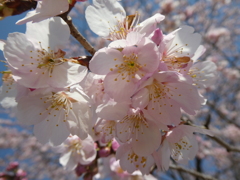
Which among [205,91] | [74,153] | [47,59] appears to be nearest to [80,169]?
[74,153]

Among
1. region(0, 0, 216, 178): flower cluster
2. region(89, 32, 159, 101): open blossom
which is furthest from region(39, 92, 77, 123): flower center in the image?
region(89, 32, 159, 101): open blossom

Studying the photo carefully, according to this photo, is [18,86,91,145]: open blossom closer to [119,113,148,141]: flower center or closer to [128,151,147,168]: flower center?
[119,113,148,141]: flower center

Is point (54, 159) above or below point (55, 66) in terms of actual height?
below

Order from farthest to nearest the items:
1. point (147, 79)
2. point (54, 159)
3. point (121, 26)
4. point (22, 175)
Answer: point (54, 159)
point (22, 175)
point (121, 26)
point (147, 79)

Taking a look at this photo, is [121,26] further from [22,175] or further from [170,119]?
[22,175]

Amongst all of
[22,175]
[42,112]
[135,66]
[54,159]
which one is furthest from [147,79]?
[54,159]

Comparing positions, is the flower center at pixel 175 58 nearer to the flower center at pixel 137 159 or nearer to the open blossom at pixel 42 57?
the open blossom at pixel 42 57

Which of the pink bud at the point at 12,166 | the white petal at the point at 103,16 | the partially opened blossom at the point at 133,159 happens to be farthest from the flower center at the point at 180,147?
the pink bud at the point at 12,166
